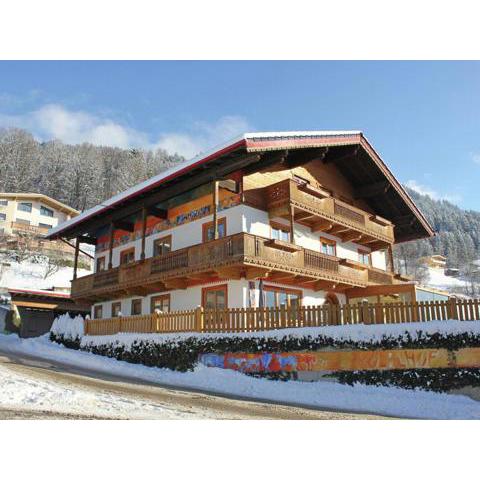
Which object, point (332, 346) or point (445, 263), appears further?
point (445, 263)

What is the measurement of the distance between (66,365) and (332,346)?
11211 mm

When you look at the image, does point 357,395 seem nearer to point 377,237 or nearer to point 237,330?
point 237,330

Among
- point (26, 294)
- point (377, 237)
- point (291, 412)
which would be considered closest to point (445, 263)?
point (377, 237)

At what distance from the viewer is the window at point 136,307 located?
2656cm

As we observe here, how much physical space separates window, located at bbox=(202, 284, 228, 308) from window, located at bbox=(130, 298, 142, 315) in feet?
20.3

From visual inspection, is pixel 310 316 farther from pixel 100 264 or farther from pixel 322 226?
pixel 100 264

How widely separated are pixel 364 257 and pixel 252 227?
37.3ft

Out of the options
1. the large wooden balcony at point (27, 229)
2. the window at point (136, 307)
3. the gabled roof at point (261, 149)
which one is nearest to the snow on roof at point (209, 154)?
the gabled roof at point (261, 149)

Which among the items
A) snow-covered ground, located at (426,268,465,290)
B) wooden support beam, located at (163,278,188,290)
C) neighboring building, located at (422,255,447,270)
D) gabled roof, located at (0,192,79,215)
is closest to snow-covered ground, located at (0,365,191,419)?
wooden support beam, located at (163,278,188,290)

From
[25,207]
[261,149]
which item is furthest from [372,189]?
[25,207]

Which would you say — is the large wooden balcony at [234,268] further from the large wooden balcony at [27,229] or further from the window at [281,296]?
the large wooden balcony at [27,229]

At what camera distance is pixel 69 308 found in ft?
113

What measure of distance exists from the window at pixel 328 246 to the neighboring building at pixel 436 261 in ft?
292

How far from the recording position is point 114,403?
34.6ft
